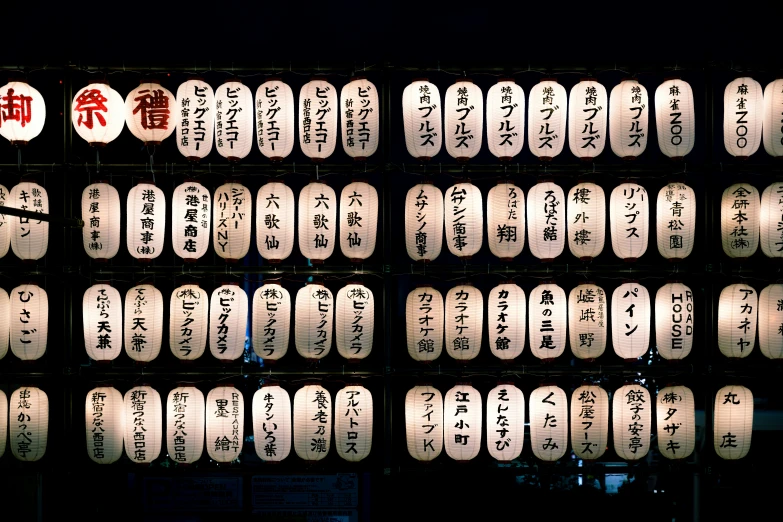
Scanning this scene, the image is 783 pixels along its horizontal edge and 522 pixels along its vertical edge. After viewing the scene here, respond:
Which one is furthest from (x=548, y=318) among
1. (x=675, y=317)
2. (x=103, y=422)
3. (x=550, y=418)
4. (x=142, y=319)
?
(x=103, y=422)

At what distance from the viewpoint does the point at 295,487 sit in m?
5.93

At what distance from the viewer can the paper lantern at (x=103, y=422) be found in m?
5.30

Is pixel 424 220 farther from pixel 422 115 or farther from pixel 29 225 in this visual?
pixel 29 225

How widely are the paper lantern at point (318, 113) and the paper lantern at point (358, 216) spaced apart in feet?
1.68

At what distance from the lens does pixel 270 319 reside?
5.22m

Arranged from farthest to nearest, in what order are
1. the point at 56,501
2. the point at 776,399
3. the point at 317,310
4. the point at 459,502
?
the point at 776,399
the point at 459,502
the point at 56,501
the point at 317,310

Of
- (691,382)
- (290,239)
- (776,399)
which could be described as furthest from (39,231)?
(776,399)

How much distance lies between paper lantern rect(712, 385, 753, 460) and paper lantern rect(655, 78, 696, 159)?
2.30 metres

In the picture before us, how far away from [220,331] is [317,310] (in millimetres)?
911

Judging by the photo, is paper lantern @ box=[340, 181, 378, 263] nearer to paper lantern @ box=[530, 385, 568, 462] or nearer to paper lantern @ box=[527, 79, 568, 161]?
paper lantern @ box=[527, 79, 568, 161]

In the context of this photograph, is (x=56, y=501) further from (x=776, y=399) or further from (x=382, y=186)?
(x=776, y=399)

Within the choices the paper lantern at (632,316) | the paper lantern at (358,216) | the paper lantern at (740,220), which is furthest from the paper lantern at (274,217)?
the paper lantern at (740,220)

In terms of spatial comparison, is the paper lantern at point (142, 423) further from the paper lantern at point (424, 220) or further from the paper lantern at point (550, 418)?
the paper lantern at point (550, 418)

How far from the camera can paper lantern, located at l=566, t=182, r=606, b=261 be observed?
5.27 meters
